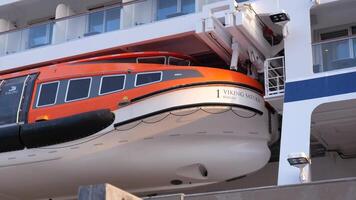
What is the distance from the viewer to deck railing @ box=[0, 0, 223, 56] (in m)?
12.3

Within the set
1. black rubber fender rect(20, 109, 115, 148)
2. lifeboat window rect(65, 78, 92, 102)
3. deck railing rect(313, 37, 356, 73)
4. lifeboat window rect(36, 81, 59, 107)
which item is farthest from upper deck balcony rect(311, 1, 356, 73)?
lifeboat window rect(36, 81, 59, 107)

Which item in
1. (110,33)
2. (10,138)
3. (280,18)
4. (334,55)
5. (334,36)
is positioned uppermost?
(110,33)

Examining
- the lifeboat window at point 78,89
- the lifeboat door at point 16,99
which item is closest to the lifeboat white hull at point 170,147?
the lifeboat door at point 16,99

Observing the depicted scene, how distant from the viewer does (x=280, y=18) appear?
33.6ft

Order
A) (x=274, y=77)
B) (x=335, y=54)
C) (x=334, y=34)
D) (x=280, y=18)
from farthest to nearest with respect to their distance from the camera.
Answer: (x=334, y=34) < (x=274, y=77) < (x=280, y=18) < (x=335, y=54)

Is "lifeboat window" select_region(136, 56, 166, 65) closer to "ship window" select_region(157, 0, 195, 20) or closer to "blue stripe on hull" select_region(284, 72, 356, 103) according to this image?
"ship window" select_region(157, 0, 195, 20)

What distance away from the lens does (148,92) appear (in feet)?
34.7

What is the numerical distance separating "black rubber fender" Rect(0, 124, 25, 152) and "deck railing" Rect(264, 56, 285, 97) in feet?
15.1

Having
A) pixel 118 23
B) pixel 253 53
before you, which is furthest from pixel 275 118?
pixel 118 23

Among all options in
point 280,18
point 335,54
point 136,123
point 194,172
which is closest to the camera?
point 335,54

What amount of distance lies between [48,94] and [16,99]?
2.39ft

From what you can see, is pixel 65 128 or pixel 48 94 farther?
pixel 48 94

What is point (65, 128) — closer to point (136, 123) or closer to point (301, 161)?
point (136, 123)

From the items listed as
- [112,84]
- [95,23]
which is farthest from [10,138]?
[95,23]
